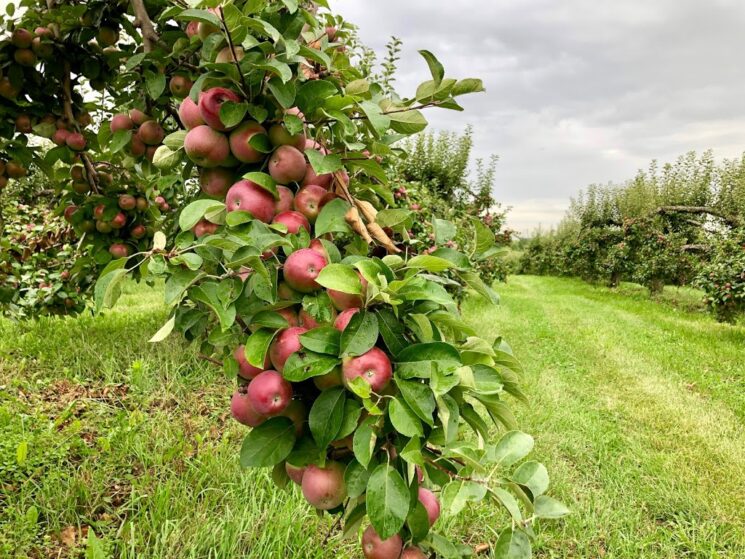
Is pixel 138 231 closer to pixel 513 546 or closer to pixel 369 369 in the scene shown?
pixel 369 369

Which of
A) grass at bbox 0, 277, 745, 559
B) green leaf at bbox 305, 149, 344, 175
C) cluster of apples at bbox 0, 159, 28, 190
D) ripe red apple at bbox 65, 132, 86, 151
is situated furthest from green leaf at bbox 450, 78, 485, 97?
cluster of apples at bbox 0, 159, 28, 190

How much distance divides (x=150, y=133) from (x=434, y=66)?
32.3 inches

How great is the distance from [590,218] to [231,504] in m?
18.1

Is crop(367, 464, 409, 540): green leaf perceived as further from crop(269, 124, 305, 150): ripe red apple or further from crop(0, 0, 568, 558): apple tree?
crop(269, 124, 305, 150): ripe red apple

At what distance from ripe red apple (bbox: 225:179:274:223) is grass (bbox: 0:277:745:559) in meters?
1.44

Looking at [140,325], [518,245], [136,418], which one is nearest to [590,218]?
[518,245]

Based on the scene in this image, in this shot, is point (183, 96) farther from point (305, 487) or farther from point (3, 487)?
point (3, 487)

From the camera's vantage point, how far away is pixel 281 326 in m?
0.76

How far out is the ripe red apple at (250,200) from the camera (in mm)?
842

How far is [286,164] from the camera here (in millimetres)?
869

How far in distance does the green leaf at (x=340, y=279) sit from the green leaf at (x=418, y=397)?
0.15 meters

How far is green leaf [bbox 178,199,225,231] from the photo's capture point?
31.1 inches

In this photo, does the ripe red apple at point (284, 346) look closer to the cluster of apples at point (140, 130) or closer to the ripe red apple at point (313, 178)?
the ripe red apple at point (313, 178)

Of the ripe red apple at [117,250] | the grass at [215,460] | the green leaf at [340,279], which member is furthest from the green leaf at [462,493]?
the ripe red apple at [117,250]
